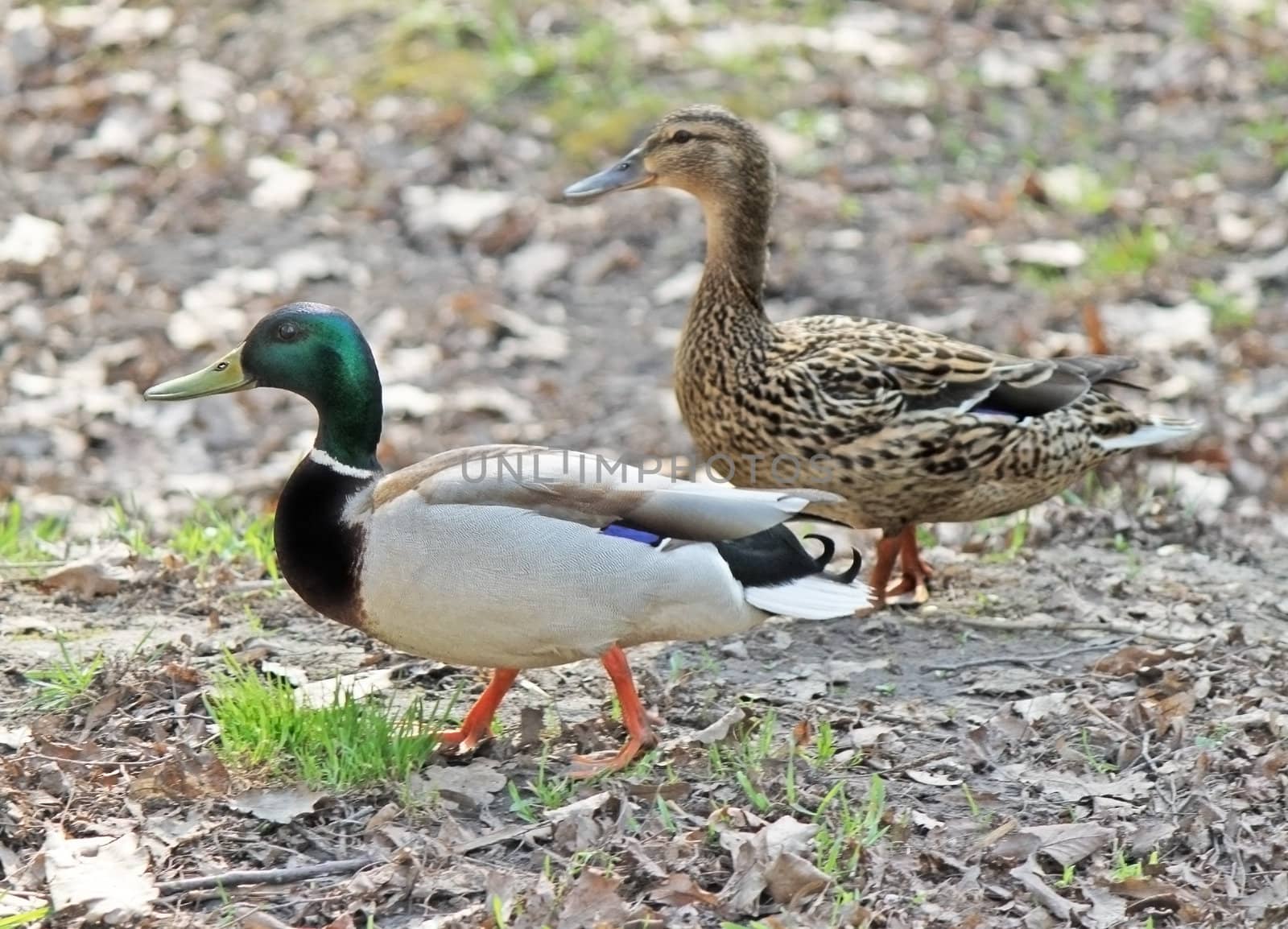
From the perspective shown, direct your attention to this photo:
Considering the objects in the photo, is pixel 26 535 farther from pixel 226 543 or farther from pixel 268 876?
pixel 268 876

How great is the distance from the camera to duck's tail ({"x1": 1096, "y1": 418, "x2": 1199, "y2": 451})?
15.6 feet

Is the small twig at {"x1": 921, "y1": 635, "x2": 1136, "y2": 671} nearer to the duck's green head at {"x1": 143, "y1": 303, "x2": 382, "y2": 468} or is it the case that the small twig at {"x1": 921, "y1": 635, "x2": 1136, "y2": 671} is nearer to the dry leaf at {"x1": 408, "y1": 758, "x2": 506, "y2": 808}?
the dry leaf at {"x1": 408, "y1": 758, "x2": 506, "y2": 808}

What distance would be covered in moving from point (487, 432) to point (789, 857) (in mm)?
3455

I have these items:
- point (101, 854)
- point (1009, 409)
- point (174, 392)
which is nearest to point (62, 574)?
point (174, 392)

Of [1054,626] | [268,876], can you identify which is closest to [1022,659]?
[1054,626]

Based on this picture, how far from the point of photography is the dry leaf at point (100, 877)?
3000 millimetres

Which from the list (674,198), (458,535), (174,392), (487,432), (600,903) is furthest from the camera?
(674,198)

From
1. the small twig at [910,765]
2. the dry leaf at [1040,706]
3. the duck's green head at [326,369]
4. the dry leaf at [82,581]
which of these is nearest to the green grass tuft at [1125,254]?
the dry leaf at [1040,706]

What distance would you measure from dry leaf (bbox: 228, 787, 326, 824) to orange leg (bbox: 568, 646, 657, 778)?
57 cm

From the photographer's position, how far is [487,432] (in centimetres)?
637

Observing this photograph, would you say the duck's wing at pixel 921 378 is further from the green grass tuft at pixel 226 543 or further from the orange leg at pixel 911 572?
the green grass tuft at pixel 226 543

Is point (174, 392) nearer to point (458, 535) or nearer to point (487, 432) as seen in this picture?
point (458, 535)

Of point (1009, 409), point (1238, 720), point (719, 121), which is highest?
point (719, 121)

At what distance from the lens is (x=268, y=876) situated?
3.16 meters
